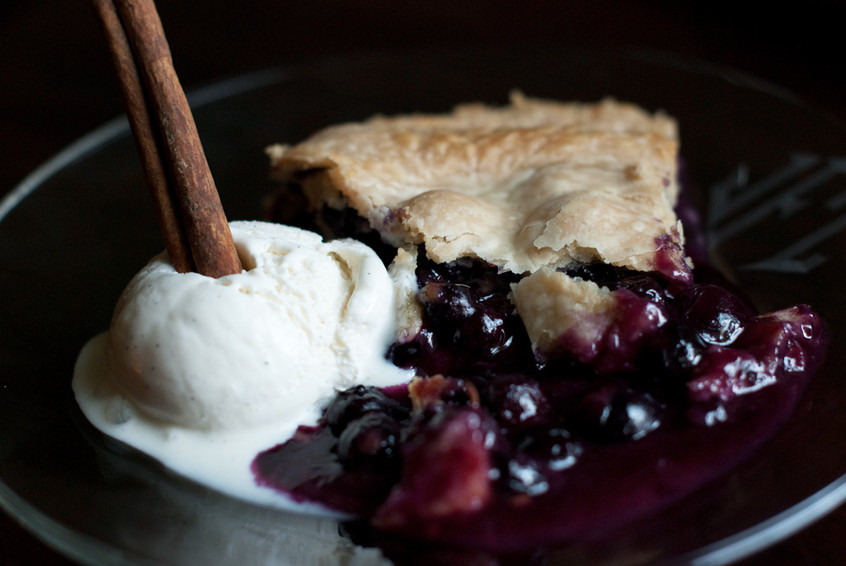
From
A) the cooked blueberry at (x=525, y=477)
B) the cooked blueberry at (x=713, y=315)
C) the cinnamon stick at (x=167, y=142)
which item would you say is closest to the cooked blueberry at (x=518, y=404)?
the cooked blueberry at (x=525, y=477)

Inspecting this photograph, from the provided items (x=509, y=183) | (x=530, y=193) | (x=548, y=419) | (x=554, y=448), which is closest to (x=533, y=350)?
(x=548, y=419)

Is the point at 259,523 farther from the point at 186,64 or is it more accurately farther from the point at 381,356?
the point at 186,64

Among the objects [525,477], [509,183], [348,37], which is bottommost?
[525,477]

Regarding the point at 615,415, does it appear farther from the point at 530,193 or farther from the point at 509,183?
the point at 509,183

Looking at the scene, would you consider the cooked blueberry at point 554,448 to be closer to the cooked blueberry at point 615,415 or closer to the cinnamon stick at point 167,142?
the cooked blueberry at point 615,415

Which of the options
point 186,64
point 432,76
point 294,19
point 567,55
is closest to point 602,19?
point 567,55
